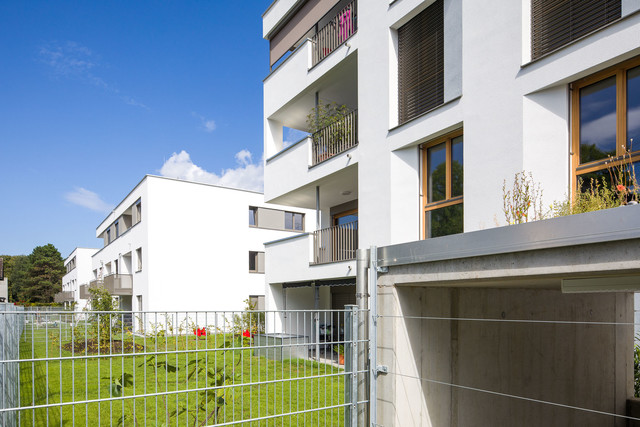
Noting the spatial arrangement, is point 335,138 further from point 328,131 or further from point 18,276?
point 18,276

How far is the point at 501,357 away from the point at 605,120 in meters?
4.00

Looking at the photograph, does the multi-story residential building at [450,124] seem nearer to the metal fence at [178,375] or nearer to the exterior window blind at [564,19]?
the exterior window blind at [564,19]

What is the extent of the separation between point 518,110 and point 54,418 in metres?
8.95

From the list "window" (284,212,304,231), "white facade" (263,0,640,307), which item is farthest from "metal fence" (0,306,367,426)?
"window" (284,212,304,231)

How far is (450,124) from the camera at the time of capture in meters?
8.88

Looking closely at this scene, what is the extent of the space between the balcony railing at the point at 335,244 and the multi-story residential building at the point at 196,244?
13712mm

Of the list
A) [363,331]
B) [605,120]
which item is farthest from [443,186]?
[363,331]

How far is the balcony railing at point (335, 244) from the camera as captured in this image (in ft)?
41.8

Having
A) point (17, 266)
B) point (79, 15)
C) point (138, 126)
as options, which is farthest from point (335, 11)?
point (17, 266)

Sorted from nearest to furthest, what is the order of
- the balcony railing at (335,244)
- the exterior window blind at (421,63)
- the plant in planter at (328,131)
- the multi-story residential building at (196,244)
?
the exterior window blind at (421,63), the plant in planter at (328,131), the balcony railing at (335,244), the multi-story residential building at (196,244)

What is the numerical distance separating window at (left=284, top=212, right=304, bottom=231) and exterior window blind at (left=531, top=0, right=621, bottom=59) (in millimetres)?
22300

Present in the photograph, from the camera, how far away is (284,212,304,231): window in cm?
2909

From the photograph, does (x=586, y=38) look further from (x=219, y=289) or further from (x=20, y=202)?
(x=20, y=202)

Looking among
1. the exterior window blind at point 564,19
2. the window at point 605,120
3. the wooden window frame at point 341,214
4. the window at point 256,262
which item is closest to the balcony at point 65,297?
the window at point 256,262
